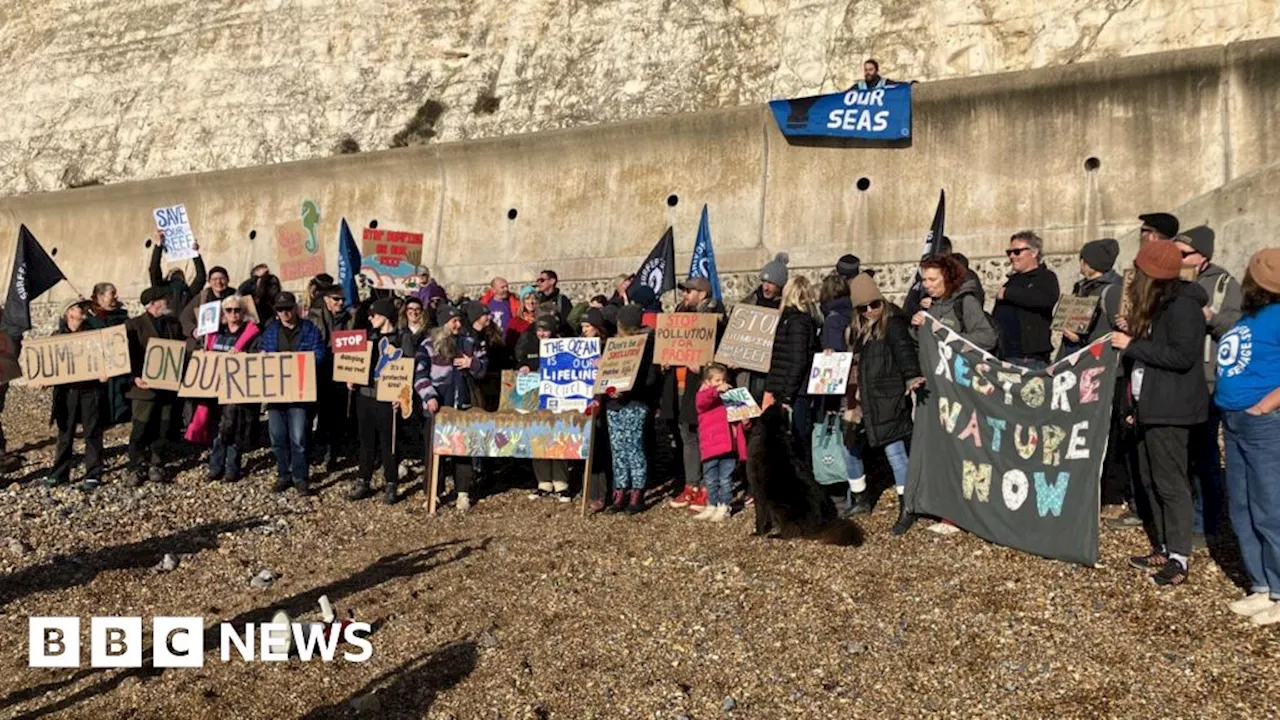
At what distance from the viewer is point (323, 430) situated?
11922 mm

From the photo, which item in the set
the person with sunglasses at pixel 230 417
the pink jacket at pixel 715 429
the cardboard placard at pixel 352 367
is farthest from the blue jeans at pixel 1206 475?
the person with sunglasses at pixel 230 417

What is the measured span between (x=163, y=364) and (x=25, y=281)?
3.77 metres

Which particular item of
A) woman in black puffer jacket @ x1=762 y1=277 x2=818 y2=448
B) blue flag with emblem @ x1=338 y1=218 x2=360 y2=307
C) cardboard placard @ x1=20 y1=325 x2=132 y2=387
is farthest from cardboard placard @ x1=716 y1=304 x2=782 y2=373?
blue flag with emblem @ x1=338 y1=218 x2=360 y2=307

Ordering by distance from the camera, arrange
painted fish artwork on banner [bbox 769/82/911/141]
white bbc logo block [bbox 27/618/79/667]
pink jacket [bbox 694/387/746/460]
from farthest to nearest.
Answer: painted fish artwork on banner [bbox 769/82/911/141] → pink jacket [bbox 694/387/746/460] → white bbc logo block [bbox 27/618/79/667]

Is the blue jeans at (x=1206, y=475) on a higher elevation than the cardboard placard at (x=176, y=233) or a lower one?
lower

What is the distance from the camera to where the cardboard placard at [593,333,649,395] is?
9.55m

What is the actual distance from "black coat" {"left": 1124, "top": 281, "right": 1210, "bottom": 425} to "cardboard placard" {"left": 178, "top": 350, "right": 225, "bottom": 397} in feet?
28.7

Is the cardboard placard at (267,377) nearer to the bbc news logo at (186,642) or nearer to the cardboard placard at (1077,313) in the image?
the bbc news logo at (186,642)

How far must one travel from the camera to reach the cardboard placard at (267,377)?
1086cm

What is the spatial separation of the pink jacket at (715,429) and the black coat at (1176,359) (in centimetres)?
335

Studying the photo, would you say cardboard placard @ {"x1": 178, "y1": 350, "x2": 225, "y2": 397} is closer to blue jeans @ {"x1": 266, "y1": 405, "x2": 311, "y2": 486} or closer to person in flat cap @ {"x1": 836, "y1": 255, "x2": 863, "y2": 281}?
blue jeans @ {"x1": 266, "y1": 405, "x2": 311, "y2": 486}

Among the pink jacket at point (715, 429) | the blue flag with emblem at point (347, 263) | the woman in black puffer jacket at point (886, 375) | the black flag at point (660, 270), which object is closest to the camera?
the woman in black puffer jacket at point (886, 375)

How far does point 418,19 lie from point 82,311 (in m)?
13.1

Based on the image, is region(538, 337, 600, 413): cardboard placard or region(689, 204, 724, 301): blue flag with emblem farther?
region(689, 204, 724, 301): blue flag with emblem
